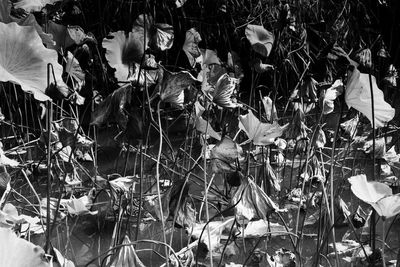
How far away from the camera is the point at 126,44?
139 centimetres

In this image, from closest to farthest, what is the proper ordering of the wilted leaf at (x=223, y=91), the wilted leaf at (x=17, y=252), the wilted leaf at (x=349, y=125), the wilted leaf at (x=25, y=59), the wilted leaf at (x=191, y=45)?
1. the wilted leaf at (x=17, y=252)
2. the wilted leaf at (x=25, y=59)
3. the wilted leaf at (x=223, y=91)
4. the wilted leaf at (x=349, y=125)
5. the wilted leaf at (x=191, y=45)

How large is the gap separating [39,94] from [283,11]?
58 centimetres

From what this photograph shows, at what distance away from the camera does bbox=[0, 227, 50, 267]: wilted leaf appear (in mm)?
584

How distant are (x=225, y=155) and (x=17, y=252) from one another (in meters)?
0.53

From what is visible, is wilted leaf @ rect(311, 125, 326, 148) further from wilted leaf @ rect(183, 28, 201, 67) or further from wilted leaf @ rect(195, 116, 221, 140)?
wilted leaf @ rect(183, 28, 201, 67)

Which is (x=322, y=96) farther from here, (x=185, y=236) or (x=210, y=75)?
(x=185, y=236)

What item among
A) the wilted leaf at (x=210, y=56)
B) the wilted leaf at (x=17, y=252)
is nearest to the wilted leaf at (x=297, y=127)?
the wilted leaf at (x=210, y=56)

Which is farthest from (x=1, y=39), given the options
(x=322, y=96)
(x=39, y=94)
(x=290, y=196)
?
(x=290, y=196)

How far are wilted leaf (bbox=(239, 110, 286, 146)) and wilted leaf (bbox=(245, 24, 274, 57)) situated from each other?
50 cm

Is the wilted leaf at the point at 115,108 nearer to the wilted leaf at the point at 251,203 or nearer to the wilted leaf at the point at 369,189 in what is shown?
the wilted leaf at the point at 251,203

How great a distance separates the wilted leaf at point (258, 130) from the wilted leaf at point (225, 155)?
0.04 metres

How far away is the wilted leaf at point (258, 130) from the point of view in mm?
1090

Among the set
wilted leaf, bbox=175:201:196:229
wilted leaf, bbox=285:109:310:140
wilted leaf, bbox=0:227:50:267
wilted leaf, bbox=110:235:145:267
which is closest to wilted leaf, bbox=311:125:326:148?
wilted leaf, bbox=285:109:310:140

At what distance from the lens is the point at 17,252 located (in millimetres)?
595
